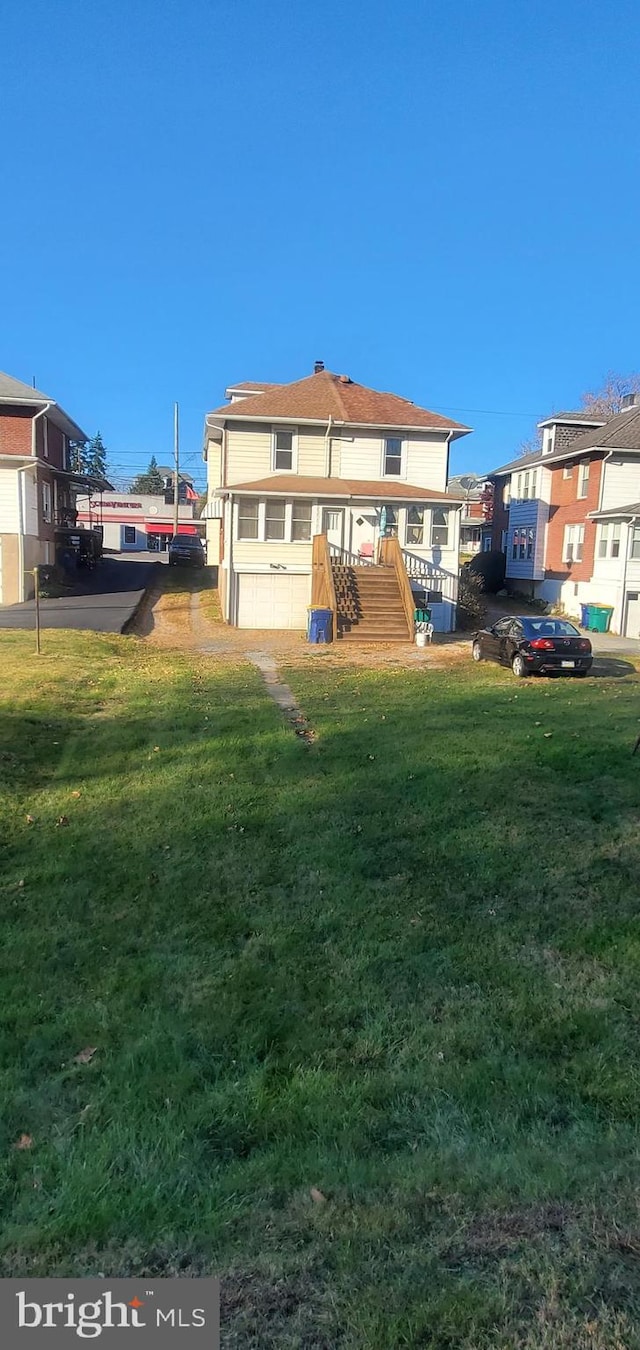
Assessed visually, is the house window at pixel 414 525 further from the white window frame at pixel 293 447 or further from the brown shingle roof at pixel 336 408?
the white window frame at pixel 293 447

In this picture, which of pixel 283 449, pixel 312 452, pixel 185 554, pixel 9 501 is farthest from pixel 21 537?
pixel 185 554

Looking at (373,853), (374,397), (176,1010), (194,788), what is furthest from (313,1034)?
(374,397)

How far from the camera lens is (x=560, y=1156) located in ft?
10.4

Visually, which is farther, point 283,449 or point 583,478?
point 583,478

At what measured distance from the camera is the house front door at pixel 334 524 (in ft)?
85.7

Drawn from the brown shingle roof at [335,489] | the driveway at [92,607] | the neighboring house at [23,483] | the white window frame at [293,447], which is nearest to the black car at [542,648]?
the brown shingle roof at [335,489]

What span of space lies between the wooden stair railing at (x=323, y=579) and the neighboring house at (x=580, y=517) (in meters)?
12.1

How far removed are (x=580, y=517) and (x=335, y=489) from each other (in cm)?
1382

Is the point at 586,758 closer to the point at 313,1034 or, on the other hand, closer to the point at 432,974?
the point at 432,974

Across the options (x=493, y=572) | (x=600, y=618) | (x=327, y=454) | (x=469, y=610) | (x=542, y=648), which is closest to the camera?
(x=542, y=648)

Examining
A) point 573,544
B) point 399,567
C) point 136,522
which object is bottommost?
point 399,567

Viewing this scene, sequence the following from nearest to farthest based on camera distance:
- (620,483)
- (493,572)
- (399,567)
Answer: (399,567) < (620,483) < (493,572)

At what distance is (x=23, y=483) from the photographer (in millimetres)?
29047

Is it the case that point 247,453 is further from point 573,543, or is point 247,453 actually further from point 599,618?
point 573,543
